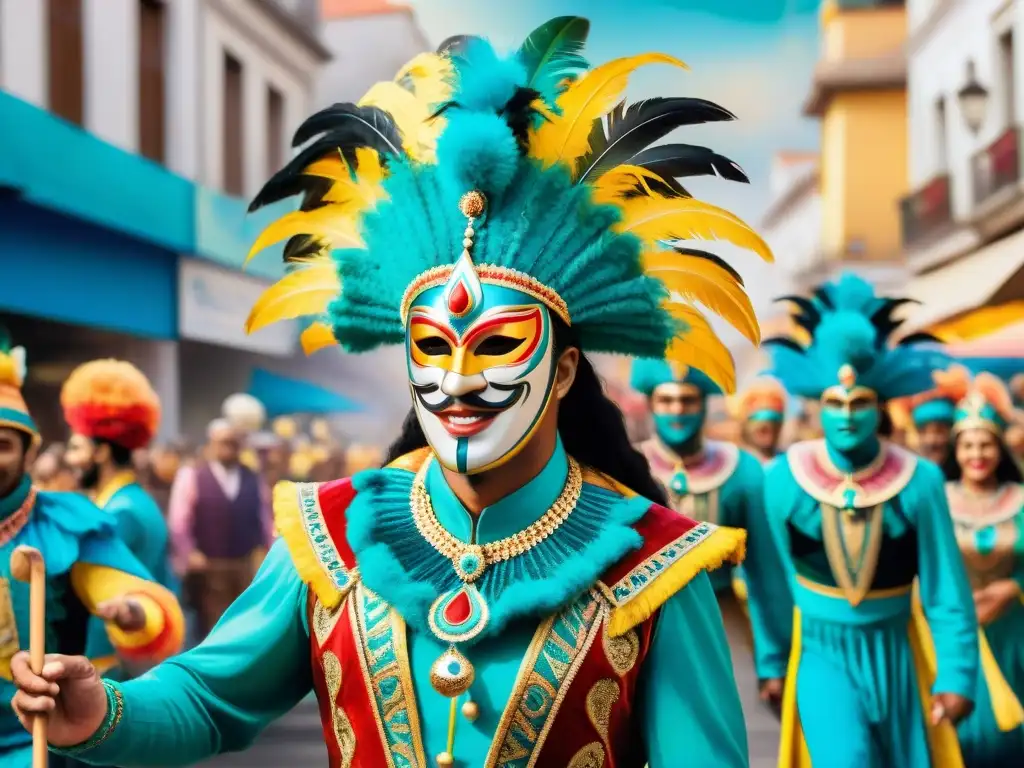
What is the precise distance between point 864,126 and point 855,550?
23576 mm

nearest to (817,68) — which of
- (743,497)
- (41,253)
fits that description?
(41,253)

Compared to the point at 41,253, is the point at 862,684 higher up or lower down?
lower down

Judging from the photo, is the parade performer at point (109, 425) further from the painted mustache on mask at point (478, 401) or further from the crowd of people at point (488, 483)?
the painted mustache on mask at point (478, 401)

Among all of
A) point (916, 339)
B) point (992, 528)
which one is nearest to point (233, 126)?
point (992, 528)

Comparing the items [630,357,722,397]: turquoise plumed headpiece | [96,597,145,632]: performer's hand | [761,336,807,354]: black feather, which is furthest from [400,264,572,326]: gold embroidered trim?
[630,357,722,397]: turquoise plumed headpiece

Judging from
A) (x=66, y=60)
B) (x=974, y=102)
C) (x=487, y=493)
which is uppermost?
(x=66, y=60)

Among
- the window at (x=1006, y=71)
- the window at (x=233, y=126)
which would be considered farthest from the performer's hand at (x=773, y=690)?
the window at (x=1006, y=71)

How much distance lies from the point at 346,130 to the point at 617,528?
38.2 inches

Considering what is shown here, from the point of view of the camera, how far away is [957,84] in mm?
21469

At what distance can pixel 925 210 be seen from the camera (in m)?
22.1

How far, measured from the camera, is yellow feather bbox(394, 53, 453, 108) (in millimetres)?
2854

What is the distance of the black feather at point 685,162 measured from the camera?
2.79 m

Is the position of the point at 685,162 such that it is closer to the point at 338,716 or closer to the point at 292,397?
the point at 338,716

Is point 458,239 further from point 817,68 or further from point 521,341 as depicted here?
point 817,68
